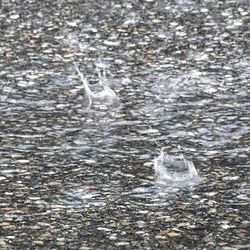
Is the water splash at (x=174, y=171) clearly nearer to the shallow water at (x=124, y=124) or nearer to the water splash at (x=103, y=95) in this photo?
the shallow water at (x=124, y=124)

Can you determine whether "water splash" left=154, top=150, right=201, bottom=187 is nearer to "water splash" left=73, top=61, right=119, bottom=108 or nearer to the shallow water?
the shallow water

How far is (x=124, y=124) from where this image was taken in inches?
426

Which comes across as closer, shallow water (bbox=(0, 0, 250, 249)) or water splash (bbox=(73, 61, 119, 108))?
shallow water (bbox=(0, 0, 250, 249))

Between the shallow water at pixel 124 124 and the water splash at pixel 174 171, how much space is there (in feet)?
0.35

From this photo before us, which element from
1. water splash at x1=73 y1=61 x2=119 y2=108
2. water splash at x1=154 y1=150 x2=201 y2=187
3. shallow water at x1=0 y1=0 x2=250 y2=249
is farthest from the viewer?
water splash at x1=73 y1=61 x2=119 y2=108

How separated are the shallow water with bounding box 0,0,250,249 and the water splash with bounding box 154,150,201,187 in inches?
4.2

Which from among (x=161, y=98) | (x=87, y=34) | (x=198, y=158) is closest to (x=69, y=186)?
(x=198, y=158)

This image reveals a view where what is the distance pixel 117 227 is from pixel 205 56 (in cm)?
597

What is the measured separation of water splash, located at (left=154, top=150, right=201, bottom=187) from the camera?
9070 mm

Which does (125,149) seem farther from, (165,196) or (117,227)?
(117,227)

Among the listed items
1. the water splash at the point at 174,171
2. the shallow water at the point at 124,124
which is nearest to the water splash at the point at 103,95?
the shallow water at the point at 124,124

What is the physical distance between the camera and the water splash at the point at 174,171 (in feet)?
29.8

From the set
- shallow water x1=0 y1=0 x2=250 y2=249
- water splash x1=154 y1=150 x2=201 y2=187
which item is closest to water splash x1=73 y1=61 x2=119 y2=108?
shallow water x1=0 y1=0 x2=250 y2=249

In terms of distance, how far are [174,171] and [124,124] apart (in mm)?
1732
